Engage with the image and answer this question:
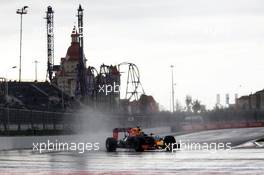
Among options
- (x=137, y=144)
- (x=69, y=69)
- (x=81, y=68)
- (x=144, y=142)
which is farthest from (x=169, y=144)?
(x=69, y=69)

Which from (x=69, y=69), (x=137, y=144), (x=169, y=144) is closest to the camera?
(x=137, y=144)

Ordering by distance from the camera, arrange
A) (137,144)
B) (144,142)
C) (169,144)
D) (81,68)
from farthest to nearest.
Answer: (81,68) < (169,144) < (144,142) < (137,144)

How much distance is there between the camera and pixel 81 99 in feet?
300

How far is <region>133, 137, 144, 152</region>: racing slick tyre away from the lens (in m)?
32.0

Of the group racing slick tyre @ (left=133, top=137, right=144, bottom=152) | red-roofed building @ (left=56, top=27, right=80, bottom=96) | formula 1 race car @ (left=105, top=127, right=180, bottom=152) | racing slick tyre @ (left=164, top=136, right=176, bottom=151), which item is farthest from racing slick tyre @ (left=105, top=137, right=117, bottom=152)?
red-roofed building @ (left=56, top=27, right=80, bottom=96)

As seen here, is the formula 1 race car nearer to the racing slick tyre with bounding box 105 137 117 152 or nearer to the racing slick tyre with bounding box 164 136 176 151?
the racing slick tyre with bounding box 164 136 176 151

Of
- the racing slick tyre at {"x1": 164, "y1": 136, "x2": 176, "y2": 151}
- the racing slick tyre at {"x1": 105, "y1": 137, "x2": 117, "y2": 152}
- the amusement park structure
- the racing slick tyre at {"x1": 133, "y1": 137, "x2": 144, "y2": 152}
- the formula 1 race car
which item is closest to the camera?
the racing slick tyre at {"x1": 133, "y1": 137, "x2": 144, "y2": 152}

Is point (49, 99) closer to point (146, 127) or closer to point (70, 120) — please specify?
point (146, 127)

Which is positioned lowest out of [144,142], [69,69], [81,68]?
[144,142]

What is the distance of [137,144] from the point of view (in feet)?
105

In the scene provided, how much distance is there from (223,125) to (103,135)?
135ft

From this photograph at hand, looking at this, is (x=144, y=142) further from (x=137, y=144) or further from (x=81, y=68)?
(x=81, y=68)

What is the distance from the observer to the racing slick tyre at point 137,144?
32000mm

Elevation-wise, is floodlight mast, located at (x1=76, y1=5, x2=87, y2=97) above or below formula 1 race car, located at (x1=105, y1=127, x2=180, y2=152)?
above
